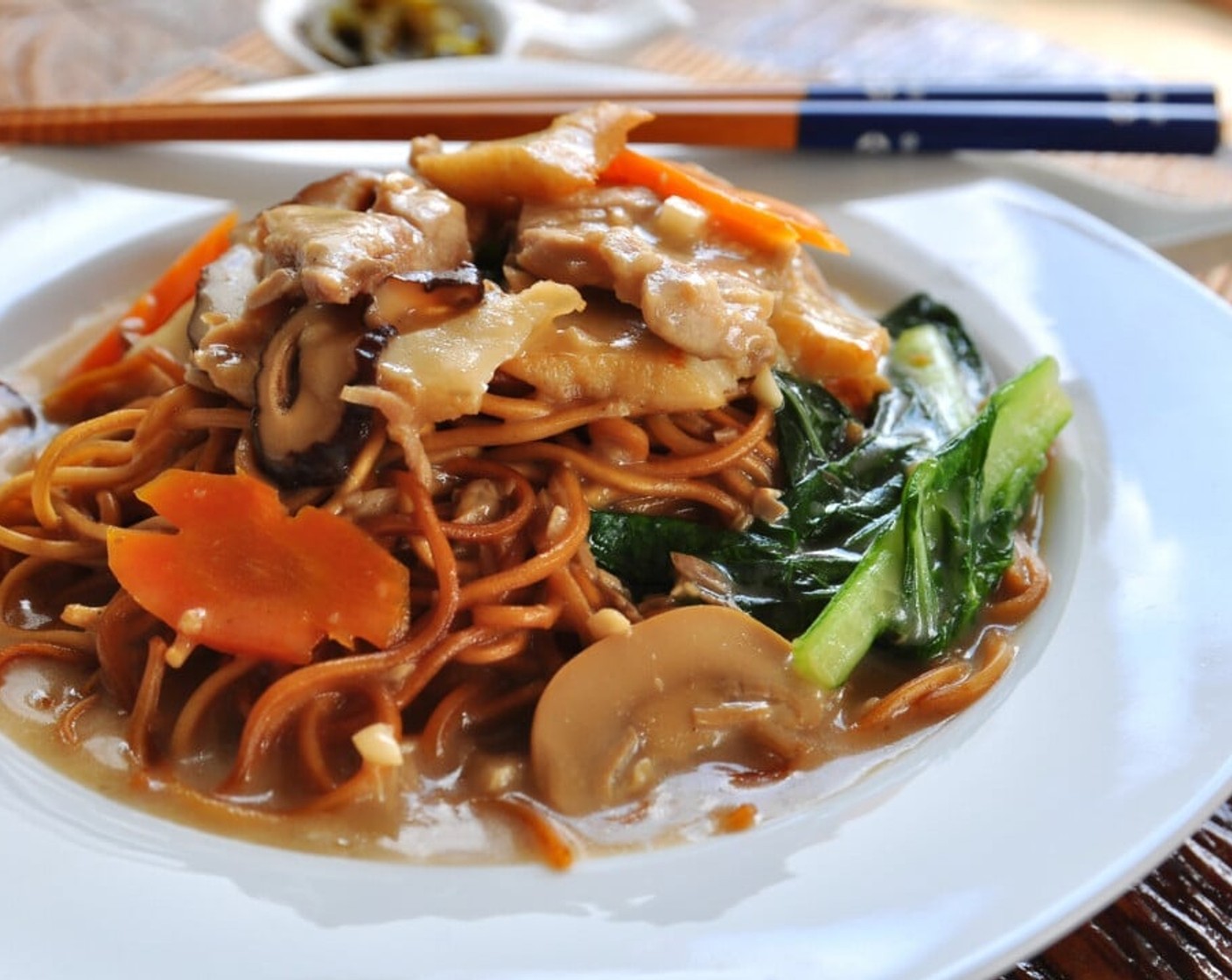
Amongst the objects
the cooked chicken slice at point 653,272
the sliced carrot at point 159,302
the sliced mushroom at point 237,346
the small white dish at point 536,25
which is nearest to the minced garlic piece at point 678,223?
the cooked chicken slice at point 653,272

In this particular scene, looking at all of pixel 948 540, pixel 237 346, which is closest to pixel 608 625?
pixel 948 540

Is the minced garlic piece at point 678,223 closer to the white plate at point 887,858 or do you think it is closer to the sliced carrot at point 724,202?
the sliced carrot at point 724,202

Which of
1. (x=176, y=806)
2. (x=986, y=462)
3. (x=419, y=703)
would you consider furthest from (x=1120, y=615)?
(x=176, y=806)

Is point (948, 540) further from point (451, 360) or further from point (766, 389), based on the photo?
point (451, 360)

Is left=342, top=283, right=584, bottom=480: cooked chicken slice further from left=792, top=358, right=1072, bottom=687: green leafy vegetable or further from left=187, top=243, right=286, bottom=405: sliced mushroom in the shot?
left=792, top=358, right=1072, bottom=687: green leafy vegetable

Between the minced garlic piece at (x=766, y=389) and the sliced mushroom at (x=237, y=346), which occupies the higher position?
the sliced mushroom at (x=237, y=346)

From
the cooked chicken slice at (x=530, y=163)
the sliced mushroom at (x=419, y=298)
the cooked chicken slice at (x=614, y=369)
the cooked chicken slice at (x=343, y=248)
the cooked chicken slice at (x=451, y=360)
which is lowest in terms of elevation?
the cooked chicken slice at (x=614, y=369)

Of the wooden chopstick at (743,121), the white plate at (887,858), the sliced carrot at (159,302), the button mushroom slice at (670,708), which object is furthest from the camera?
the wooden chopstick at (743,121)
